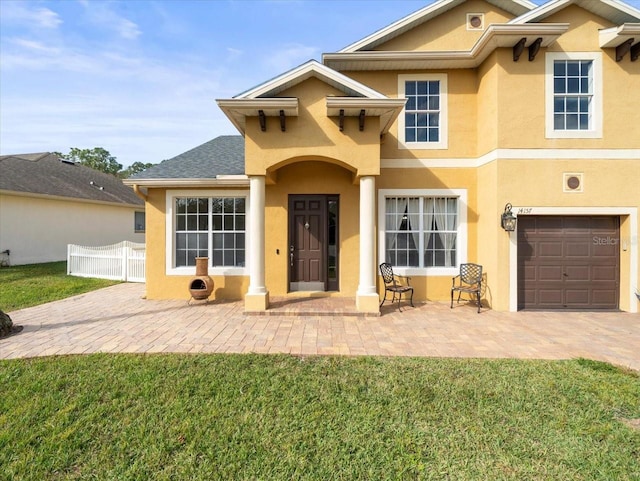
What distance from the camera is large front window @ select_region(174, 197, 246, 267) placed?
8789 millimetres

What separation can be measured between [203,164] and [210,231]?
85.6 inches

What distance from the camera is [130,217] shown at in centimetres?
2139

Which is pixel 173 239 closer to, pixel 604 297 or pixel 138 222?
pixel 604 297

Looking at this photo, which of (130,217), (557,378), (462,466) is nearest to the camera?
(462,466)

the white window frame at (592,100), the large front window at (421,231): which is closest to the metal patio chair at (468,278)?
the large front window at (421,231)

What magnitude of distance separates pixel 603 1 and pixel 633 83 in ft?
6.87

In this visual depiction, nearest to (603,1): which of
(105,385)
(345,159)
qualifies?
(345,159)

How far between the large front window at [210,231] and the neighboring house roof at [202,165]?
0.70m

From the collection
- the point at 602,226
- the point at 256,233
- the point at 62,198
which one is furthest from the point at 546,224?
the point at 62,198

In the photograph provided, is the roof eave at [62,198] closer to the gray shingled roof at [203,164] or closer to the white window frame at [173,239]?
the gray shingled roof at [203,164]

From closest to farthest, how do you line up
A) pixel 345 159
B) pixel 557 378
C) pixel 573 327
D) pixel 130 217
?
pixel 557 378
pixel 573 327
pixel 345 159
pixel 130 217

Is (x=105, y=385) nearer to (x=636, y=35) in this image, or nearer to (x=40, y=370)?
(x=40, y=370)

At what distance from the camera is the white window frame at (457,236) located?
27.5ft

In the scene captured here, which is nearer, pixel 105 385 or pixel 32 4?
pixel 105 385
